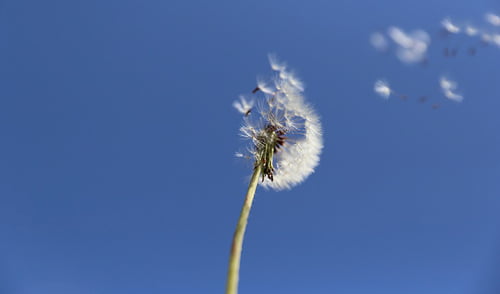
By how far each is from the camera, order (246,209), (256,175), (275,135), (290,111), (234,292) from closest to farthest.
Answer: (234,292), (246,209), (256,175), (275,135), (290,111)

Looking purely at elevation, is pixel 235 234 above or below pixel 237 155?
below

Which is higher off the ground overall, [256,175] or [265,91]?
[265,91]

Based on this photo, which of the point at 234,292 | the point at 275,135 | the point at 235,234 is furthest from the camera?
the point at 275,135

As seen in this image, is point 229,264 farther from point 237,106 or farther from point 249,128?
point 237,106

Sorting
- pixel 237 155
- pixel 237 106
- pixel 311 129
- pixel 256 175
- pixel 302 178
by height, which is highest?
pixel 237 106

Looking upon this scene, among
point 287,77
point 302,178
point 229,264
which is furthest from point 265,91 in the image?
point 229,264

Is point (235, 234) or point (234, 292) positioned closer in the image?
point (234, 292)

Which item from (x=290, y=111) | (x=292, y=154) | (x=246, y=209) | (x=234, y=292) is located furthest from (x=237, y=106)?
(x=234, y=292)

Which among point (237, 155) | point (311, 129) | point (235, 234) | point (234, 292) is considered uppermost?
point (311, 129)

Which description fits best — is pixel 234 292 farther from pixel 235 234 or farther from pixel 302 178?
pixel 302 178
